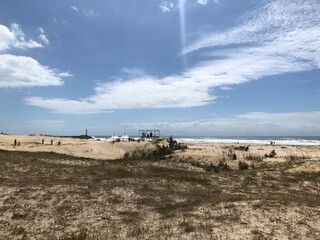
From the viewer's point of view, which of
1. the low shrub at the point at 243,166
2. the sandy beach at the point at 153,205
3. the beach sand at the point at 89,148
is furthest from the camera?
the beach sand at the point at 89,148

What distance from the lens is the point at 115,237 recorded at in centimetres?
1082

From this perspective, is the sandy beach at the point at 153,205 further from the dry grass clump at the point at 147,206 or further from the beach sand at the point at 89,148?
the beach sand at the point at 89,148

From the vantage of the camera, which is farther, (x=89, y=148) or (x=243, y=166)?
(x=89, y=148)

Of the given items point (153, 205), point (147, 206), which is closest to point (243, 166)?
point (153, 205)

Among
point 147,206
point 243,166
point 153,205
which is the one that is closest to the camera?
point 147,206

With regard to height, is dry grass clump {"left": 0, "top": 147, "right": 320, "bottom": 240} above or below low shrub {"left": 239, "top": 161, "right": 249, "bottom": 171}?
below

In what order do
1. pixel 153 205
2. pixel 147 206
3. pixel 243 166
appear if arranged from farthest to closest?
pixel 243 166 → pixel 153 205 → pixel 147 206

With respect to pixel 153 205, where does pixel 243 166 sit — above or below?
above

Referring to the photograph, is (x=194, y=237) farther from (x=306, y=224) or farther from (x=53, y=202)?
(x=53, y=202)

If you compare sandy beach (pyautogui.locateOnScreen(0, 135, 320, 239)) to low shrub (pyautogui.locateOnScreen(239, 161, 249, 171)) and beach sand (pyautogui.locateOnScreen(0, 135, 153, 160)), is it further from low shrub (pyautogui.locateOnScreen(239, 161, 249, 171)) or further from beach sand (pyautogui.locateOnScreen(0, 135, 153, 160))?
beach sand (pyautogui.locateOnScreen(0, 135, 153, 160))

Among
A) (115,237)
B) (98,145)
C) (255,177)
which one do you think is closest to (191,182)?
(255,177)

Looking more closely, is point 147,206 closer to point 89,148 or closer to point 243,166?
point 243,166

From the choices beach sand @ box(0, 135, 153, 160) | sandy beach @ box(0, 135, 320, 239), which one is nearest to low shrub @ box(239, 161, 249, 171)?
sandy beach @ box(0, 135, 320, 239)

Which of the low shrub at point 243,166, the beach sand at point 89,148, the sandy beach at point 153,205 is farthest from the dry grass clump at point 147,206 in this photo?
the beach sand at point 89,148
